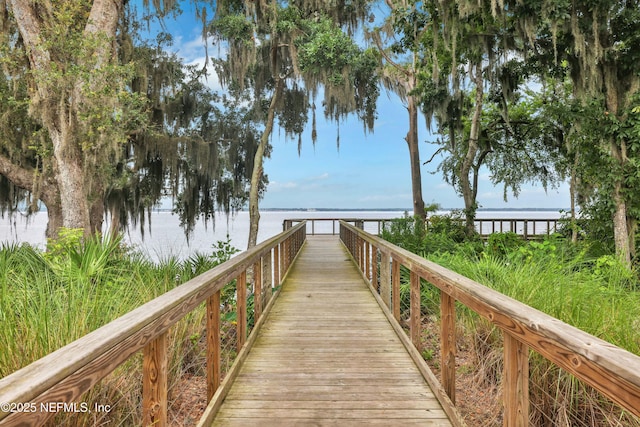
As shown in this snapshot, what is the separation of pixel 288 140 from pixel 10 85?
8.98m

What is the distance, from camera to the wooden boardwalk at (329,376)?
2174 mm

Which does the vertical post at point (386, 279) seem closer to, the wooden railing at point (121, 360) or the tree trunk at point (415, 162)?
the wooden railing at point (121, 360)

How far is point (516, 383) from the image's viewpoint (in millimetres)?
1512

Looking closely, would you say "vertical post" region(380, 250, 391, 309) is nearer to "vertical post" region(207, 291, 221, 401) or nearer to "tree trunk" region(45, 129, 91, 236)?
"vertical post" region(207, 291, 221, 401)

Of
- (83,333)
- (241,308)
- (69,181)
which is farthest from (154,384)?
(69,181)

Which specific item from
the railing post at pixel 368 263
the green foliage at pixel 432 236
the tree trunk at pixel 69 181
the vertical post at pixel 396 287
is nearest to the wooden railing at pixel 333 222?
the green foliage at pixel 432 236

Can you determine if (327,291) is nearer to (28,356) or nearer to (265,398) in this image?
(265,398)

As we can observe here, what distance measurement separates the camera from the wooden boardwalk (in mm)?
2174

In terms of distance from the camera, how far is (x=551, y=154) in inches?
544

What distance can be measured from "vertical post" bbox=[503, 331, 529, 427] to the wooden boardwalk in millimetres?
649

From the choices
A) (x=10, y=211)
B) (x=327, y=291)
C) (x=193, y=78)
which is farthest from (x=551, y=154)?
(x=10, y=211)

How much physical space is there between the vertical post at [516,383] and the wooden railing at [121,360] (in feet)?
4.72

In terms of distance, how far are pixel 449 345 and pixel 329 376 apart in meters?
0.94

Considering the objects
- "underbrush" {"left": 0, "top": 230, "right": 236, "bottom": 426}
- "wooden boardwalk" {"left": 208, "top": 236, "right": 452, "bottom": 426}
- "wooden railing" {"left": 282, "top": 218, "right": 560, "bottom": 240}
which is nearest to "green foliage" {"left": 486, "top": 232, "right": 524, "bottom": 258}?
"wooden railing" {"left": 282, "top": 218, "right": 560, "bottom": 240}
